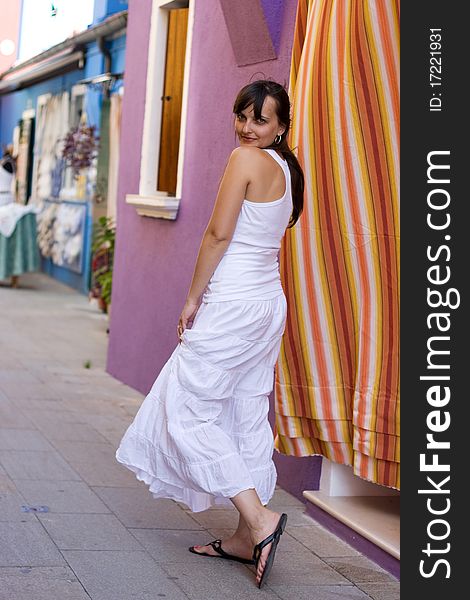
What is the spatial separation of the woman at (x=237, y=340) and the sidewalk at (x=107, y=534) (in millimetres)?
271

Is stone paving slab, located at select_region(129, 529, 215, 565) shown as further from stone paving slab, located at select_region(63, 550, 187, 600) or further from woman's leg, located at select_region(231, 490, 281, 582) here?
woman's leg, located at select_region(231, 490, 281, 582)

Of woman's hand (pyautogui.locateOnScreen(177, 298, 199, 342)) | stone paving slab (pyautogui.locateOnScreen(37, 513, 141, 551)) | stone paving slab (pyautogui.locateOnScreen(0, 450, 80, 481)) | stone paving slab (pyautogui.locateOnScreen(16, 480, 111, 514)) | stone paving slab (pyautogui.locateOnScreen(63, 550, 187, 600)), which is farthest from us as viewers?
stone paving slab (pyautogui.locateOnScreen(0, 450, 80, 481))

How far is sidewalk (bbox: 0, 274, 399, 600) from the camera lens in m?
4.35

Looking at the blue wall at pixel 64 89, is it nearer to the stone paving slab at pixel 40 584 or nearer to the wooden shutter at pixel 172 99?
the wooden shutter at pixel 172 99

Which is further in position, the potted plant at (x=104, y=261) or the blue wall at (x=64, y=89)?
the blue wall at (x=64, y=89)

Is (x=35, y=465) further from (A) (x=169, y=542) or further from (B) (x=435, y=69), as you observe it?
(B) (x=435, y=69)

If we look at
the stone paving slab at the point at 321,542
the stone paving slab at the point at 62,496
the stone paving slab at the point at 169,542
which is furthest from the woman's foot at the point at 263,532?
the stone paving slab at the point at 62,496

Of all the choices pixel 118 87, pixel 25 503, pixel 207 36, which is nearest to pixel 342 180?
pixel 25 503

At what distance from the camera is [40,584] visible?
4.20m

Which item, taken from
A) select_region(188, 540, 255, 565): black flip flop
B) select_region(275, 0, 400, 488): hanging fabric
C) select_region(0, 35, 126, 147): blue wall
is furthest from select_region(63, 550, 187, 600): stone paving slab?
select_region(0, 35, 126, 147): blue wall

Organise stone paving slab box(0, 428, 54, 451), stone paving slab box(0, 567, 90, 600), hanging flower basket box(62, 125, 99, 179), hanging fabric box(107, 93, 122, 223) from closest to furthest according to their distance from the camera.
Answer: stone paving slab box(0, 567, 90, 600), stone paving slab box(0, 428, 54, 451), hanging fabric box(107, 93, 122, 223), hanging flower basket box(62, 125, 99, 179)

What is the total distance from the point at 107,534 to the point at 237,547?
592mm

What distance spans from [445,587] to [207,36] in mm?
4889

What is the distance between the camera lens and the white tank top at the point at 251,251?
14.6ft
